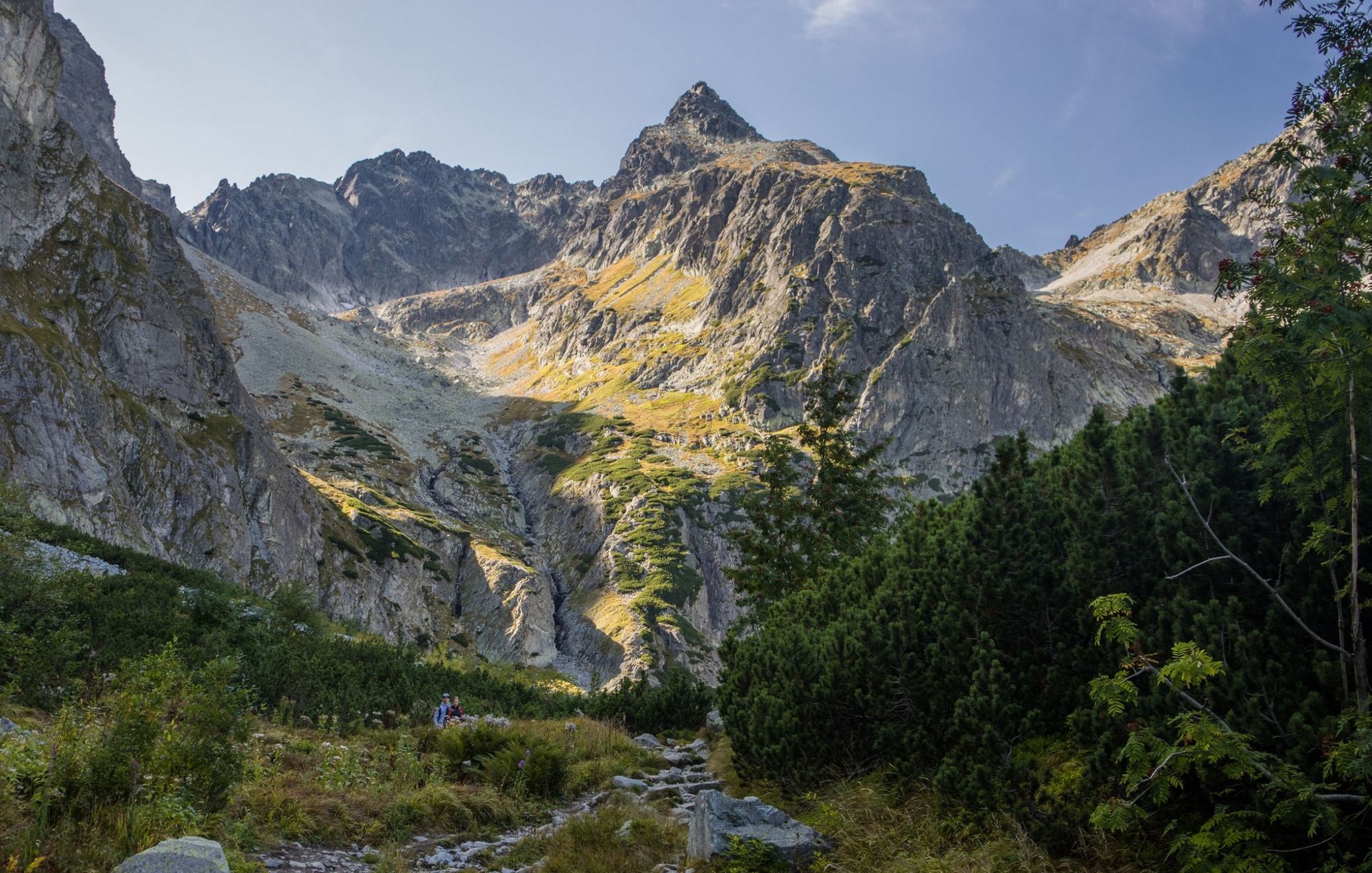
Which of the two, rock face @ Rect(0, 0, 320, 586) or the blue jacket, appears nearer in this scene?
the blue jacket

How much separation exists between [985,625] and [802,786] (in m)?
3.64

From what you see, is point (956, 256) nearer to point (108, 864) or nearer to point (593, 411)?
point (593, 411)

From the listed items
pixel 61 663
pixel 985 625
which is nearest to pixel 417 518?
pixel 61 663

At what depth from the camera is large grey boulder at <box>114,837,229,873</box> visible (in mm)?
4828

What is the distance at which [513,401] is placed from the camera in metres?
176

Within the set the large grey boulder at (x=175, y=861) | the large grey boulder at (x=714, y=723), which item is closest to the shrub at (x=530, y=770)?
the large grey boulder at (x=175, y=861)

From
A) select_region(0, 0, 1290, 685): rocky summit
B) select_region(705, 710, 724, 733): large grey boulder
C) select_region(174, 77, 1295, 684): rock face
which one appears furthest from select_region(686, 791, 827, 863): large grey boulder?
select_region(174, 77, 1295, 684): rock face

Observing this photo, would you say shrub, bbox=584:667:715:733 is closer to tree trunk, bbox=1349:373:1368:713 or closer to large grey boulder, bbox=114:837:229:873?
large grey boulder, bbox=114:837:229:873

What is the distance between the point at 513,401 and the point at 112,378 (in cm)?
11985

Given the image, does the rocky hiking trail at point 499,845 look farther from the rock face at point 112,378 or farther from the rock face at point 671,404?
the rock face at point 671,404

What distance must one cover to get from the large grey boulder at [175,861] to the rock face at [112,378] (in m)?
42.5

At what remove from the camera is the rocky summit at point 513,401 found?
52562 mm

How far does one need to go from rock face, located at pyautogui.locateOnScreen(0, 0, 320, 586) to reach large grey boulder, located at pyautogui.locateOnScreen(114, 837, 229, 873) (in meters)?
42.5

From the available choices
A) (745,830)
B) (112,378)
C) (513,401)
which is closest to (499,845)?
(745,830)
